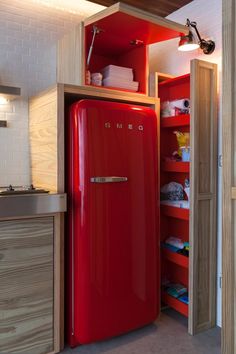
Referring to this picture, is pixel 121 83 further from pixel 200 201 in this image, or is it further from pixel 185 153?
pixel 200 201

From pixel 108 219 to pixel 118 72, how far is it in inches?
42.5

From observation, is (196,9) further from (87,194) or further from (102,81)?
(87,194)

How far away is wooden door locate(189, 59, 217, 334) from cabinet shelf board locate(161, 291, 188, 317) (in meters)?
0.14

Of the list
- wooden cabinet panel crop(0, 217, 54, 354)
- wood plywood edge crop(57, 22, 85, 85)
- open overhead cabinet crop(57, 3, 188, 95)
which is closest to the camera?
wooden cabinet panel crop(0, 217, 54, 354)

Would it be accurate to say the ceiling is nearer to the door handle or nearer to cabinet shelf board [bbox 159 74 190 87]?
cabinet shelf board [bbox 159 74 190 87]

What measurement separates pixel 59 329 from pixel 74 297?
21cm

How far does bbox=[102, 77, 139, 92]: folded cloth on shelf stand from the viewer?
7.56ft

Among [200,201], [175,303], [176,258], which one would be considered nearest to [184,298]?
[175,303]

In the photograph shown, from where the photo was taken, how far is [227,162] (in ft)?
4.03

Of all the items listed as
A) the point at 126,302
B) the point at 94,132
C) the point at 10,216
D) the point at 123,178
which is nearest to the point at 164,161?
the point at 123,178

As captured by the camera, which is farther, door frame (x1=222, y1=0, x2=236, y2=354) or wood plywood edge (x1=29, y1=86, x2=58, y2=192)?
wood plywood edge (x1=29, y1=86, x2=58, y2=192)

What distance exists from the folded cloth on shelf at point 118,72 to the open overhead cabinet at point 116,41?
10 centimetres

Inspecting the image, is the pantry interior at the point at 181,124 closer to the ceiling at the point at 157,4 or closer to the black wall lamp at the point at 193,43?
the black wall lamp at the point at 193,43

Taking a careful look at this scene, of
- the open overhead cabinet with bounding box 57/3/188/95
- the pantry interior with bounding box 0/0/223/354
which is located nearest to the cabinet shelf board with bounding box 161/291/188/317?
the pantry interior with bounding box 0/0/223/354
